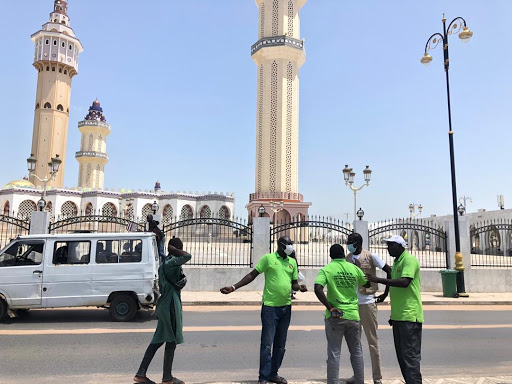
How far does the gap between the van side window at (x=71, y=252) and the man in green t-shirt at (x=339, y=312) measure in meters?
6.23

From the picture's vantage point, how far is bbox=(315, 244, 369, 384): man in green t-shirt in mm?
4309

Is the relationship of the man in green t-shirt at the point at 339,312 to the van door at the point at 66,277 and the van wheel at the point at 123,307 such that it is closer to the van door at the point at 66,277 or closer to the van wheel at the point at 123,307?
the van wheel at the point at 123,307

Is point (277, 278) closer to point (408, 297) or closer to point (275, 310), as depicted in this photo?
point (275, 310)

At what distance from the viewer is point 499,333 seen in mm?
8141

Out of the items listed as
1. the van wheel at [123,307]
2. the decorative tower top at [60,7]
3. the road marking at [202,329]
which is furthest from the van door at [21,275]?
the decorative tower top at [60,7]

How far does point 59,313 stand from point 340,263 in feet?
25.5

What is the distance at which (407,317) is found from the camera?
13.8 feet

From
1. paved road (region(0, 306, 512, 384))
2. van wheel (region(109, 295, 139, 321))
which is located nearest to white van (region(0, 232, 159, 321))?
van wheel (region(109, 295, 139, 321))

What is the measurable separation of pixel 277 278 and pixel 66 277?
5731 mm

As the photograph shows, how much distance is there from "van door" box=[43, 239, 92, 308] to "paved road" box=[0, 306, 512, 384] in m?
0.47

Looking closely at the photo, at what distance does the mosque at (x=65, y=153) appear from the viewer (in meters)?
56.6

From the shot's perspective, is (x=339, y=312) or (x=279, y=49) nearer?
(x=339, y=312)

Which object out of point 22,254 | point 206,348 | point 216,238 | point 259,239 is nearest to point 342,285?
point 206,348

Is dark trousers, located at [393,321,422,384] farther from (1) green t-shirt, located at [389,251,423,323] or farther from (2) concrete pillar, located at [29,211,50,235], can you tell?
(2) concrete pillar, located at [29,211,50,235]
